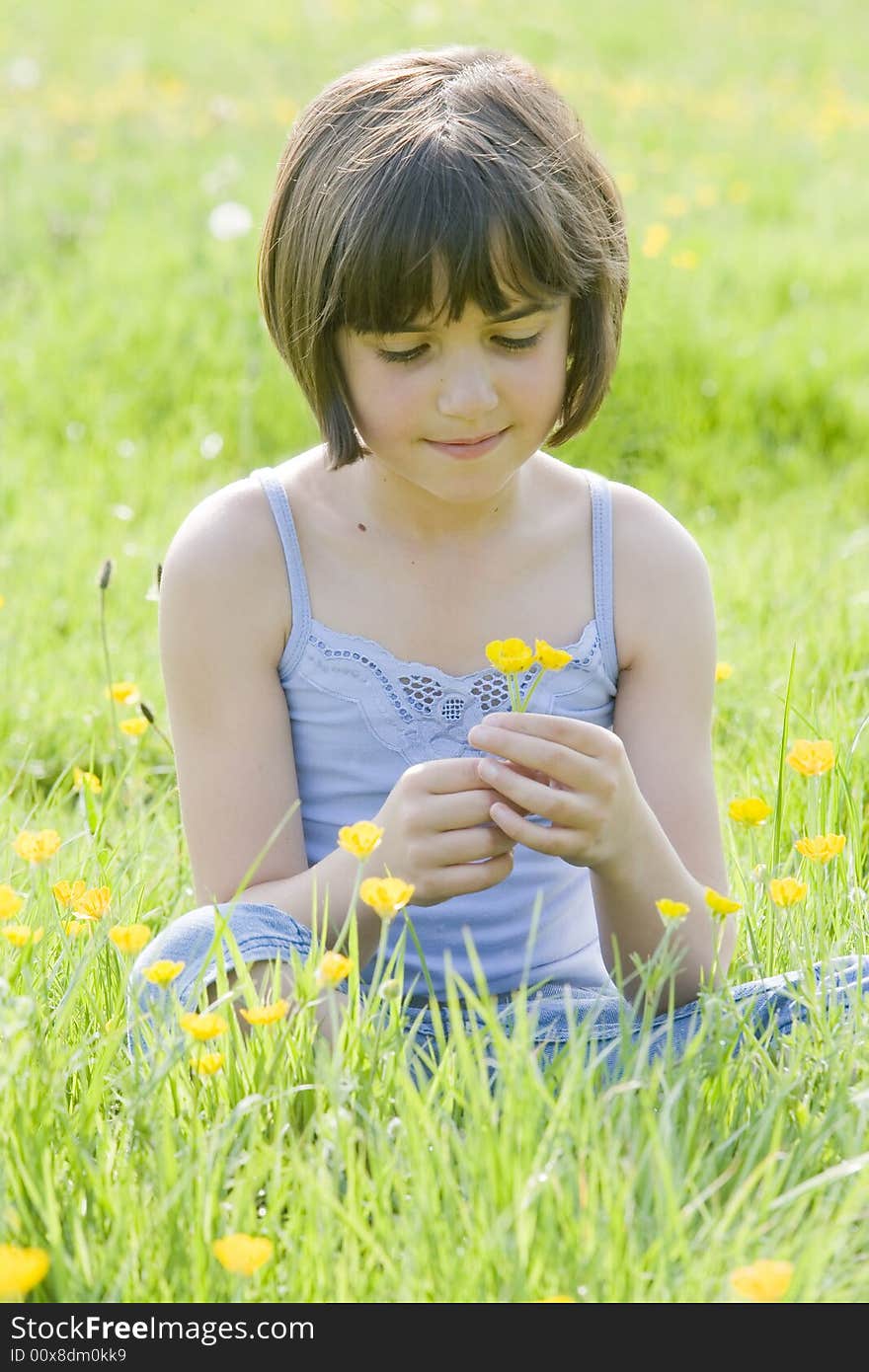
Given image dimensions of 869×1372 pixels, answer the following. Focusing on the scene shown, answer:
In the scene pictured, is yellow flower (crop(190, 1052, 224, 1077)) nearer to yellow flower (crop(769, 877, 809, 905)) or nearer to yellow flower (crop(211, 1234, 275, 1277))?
yellow flower (crop(211, 1234, 275, 1277))

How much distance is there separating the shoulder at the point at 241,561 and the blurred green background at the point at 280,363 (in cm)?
35

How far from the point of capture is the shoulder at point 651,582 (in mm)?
1888

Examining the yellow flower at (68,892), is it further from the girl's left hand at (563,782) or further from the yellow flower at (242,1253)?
the yellow flower at (242,1253)

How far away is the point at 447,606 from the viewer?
1.88m

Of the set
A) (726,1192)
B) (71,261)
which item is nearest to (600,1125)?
(726,1192)

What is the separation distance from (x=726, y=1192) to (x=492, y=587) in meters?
0.78

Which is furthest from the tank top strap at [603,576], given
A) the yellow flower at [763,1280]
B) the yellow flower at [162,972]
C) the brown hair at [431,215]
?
the yellow flower at [763,1280]

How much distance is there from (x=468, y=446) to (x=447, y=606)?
263 millimetres

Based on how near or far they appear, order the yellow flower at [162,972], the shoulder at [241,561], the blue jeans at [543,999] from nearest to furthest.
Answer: the yellow flower at [162,972] < the blue jeans at [543,999] < the shoulder at [241,561]

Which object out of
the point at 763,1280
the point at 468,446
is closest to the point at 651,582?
the point at 468,446

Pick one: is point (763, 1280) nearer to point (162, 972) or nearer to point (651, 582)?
point (162, 972)

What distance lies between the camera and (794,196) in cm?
545

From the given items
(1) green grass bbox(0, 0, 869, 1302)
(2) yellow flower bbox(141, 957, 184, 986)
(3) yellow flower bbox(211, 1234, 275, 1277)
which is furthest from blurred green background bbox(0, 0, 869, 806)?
(3) yellow flower bbox(211, 1234, 275, 1277)
